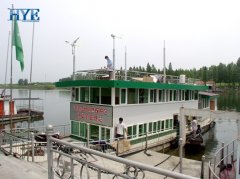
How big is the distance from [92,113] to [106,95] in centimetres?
164

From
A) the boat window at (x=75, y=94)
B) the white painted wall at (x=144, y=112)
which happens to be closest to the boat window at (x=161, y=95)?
the white painted wall at (x=144, y=112)

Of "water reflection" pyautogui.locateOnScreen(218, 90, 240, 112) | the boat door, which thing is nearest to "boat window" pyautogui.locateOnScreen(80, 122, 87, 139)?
the boat door

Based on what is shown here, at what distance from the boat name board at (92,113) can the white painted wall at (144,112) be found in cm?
38

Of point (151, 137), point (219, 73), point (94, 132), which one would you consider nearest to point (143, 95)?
point (151, 137)

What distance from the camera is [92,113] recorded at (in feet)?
61.4

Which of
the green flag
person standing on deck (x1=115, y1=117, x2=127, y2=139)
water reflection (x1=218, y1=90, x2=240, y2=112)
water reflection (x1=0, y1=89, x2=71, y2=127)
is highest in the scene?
the green flag

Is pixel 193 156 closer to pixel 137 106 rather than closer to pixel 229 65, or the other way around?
pixel 137 106

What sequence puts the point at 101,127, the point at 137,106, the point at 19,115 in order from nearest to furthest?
1. the point at 101,127
2. the point at 137,106
3. the point at 19,115

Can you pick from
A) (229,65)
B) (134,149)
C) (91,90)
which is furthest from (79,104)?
(229,65)

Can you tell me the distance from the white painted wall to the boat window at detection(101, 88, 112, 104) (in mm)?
718

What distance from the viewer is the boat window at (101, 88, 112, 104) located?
1797cm

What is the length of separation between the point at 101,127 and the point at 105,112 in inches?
42.6

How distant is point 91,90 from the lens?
19.0 m

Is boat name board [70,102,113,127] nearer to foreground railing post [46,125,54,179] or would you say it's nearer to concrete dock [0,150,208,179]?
concrete dock [0,150,208,179]
